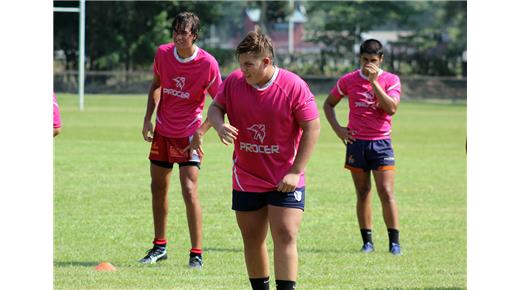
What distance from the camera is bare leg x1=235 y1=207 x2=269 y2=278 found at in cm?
661

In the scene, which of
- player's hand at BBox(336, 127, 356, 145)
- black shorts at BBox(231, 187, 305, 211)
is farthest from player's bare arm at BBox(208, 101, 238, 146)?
player's hand at BBox(336, 127, 356, 145)

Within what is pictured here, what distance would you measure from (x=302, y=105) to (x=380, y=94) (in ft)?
11.0

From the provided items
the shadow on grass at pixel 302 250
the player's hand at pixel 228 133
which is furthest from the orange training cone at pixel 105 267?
the player's hand at pixel 228 133

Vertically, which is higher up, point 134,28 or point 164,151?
point 134,28

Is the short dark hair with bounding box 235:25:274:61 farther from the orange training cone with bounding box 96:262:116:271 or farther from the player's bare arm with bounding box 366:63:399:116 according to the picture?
the player's bare arm with bounding box 366:63:399:116

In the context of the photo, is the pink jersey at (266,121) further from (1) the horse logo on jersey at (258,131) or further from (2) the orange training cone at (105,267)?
(2) the orange training cone at (105,267)

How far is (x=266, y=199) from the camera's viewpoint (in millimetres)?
6555

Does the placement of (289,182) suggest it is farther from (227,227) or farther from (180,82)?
(227,227)

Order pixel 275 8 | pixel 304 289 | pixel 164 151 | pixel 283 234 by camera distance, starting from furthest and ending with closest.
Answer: pixel 275 8, pixel 164 151, pixel 304 289, pixel 283 234

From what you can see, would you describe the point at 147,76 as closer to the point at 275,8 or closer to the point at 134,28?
the point at 134,28

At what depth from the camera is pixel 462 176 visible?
17844 millimetres

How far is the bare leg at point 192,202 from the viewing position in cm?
884

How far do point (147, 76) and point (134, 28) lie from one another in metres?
3.58
